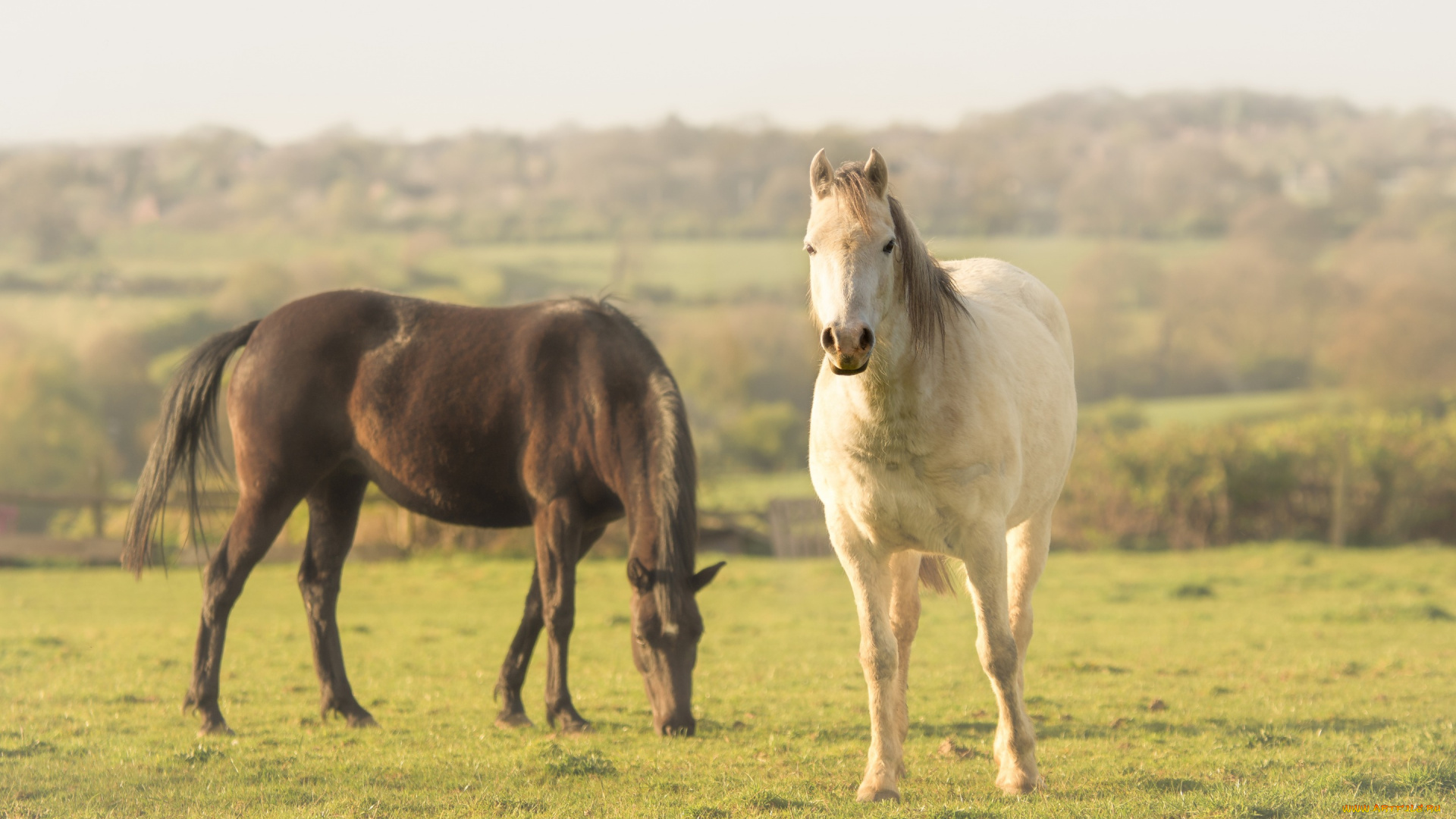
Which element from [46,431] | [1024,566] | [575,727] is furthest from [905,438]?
[46,431]

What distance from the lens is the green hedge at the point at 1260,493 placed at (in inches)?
809

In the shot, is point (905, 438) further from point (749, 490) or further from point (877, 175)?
point (749, 490)

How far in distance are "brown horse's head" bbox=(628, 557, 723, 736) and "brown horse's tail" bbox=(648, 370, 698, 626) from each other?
0.03 ft

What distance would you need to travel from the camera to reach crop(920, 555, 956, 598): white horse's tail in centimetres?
639

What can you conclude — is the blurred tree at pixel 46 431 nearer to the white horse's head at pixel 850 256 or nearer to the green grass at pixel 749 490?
the green grass at pixel 749 490

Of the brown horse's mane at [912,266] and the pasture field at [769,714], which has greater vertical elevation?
the brown horse's mane at [912,266]

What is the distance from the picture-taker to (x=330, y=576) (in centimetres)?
774

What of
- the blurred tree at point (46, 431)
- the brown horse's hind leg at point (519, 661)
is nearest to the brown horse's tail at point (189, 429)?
the brown horse's hind leg at point (519, 661)

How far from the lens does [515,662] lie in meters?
7.46

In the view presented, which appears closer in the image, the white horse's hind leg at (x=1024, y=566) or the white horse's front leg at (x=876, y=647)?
the white horse's front leg at (x=876, y=647)

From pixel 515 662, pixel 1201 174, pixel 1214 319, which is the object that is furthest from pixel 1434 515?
pixel 1201 174

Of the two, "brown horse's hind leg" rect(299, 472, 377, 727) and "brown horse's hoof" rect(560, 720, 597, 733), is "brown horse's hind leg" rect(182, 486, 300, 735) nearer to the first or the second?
"brown horse's hind leg" rect(299, 472, 377, 727)

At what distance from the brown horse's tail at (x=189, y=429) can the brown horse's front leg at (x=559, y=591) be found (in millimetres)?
2529

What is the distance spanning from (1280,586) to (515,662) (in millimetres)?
11508
